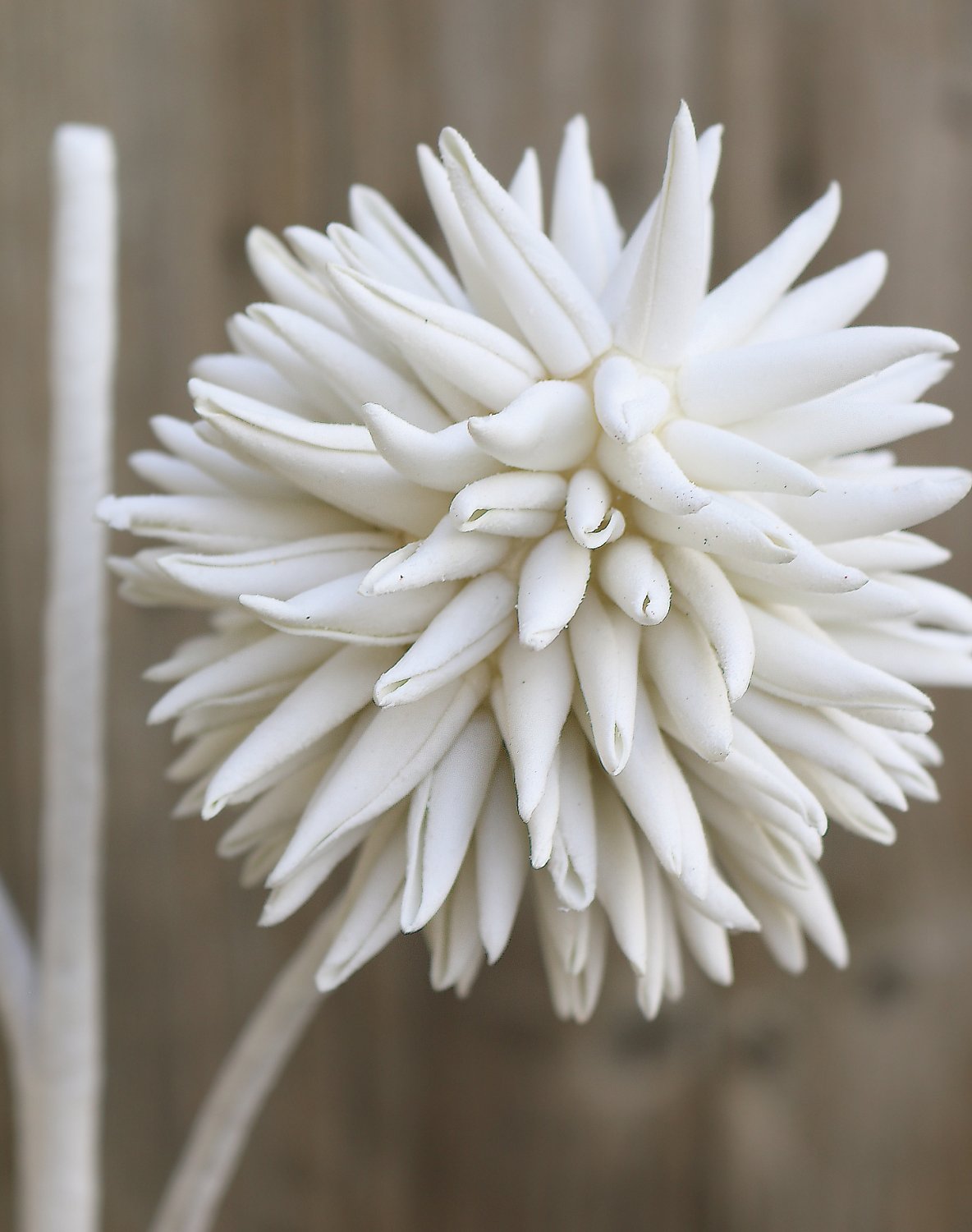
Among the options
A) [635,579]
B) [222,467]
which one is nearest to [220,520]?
[222,467]

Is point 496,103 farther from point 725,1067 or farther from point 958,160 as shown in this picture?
point 725,1067

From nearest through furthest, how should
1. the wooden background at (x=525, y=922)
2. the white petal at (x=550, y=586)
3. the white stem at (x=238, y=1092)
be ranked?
1. the white petal at (x=550, y=586)
2. the white stem at (x=238, y=1092)
3. the wooden background at (x=525, y=922)

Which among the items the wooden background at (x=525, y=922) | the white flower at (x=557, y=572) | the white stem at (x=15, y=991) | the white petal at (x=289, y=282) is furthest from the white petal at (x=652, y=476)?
the wooden background at (x=525, y=922)

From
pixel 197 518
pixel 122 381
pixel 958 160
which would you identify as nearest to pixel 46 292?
pixel 122 381

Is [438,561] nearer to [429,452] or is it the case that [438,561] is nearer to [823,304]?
[429,452]

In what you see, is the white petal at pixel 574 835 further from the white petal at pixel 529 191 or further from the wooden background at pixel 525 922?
the wooden background at pixel 525 922
